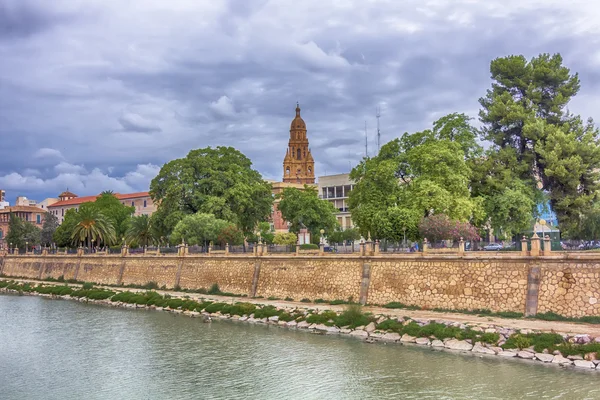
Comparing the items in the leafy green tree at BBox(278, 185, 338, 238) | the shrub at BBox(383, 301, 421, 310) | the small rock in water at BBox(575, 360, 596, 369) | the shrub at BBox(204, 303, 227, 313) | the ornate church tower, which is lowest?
the small rock in water at BBox(575, 360, 596, 369)

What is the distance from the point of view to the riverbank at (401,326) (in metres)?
25.5

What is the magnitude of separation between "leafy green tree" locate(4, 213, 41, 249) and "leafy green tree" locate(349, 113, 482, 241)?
78596 mm

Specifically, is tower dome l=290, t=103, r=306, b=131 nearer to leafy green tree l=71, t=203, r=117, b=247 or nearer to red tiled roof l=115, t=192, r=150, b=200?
red tiled roof l=115, t=192, r=150, b=200

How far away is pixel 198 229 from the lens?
57688 millimetres

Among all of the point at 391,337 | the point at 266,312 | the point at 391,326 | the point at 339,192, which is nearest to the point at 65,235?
the point at 339,192

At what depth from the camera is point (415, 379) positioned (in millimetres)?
23953

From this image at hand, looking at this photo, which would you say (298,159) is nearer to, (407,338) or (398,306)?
(398,306)

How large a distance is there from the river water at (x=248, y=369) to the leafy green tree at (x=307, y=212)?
43.8m

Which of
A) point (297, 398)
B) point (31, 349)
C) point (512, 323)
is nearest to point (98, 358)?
point (31, 349)

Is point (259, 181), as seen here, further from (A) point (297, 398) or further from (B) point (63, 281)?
(A) point (297, 398)

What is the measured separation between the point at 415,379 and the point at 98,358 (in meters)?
15.5

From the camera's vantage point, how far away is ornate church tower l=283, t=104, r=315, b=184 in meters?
150

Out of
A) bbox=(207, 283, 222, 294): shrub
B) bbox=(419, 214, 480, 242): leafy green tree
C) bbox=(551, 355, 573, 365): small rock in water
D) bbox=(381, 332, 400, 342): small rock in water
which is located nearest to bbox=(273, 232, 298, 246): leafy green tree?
bbox=(207, 283, 222, 294): shrub

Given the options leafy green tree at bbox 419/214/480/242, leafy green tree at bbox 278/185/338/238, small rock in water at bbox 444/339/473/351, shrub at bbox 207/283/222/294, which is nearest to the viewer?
small rock in water at bbox 444/339/473/351
